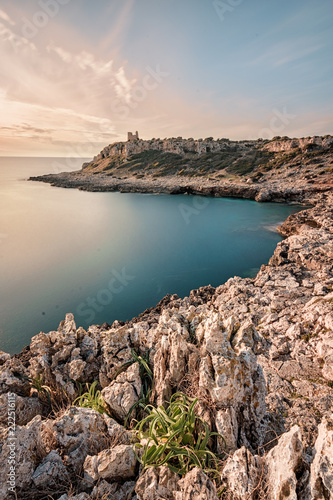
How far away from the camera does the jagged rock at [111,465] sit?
214 centimetres

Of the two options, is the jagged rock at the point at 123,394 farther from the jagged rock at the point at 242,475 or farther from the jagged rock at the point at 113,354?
the jagged rock at the point at 242,475

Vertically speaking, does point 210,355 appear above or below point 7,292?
above

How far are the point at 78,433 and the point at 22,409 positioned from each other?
1535 millimetres

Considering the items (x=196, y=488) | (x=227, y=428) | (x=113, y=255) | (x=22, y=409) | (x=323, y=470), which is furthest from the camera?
(x=113, y=255)

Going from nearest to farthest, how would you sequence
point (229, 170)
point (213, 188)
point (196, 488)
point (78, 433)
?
1. point (196, 488)
2. point (78, 433)
3. point (213, 188)
4. point (229, 170)

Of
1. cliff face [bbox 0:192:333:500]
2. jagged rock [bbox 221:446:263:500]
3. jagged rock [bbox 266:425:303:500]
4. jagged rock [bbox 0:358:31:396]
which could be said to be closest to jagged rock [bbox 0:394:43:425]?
cliff face [bbox 0:192:333:500]

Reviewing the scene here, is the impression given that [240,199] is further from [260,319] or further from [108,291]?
[260,319]

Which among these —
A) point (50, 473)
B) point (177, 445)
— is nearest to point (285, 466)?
point (177, 445)

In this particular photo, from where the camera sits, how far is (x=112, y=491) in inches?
81.2

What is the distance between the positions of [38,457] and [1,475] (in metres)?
0.35

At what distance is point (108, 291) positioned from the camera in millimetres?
14891

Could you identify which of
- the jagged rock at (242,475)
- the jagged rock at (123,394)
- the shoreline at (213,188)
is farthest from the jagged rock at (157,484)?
the shoreline at (213,188)

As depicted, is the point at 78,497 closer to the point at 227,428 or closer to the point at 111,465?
the point at 111,465

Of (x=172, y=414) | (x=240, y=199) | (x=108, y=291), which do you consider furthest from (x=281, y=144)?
(x=172, y=414)
